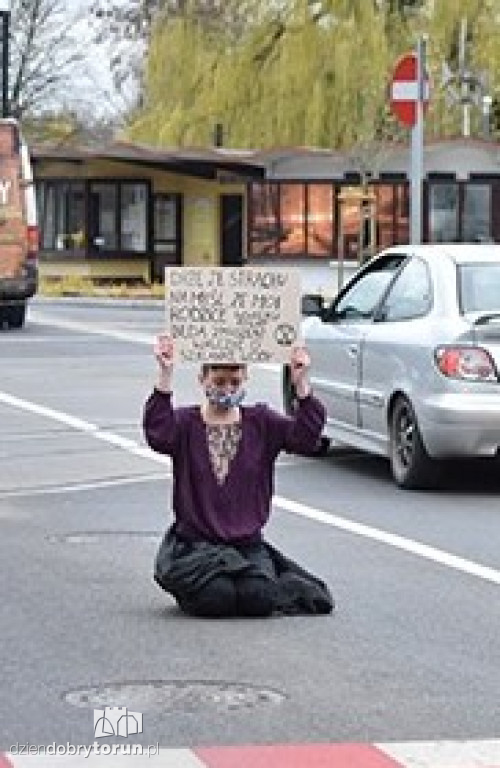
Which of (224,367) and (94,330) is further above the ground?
(224,367)

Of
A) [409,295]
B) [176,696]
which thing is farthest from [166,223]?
[176,696]

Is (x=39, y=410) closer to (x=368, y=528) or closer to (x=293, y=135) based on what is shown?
(x=368, y=528)

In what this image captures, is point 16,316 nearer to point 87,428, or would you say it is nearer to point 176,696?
point 87,428

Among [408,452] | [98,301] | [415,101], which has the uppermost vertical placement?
[415,101]

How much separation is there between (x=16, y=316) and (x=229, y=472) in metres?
23.8

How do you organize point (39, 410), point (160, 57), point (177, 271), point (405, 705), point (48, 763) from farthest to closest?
point (160, 57), point (39, 410), point (177, 271), point (405, 705), point (48, 763)

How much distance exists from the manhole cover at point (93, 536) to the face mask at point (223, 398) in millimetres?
2450

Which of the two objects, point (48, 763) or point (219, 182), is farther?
point (219, 182)

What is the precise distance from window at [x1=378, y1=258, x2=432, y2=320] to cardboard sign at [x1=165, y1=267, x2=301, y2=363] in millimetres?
4137

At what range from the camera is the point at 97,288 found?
45.2m

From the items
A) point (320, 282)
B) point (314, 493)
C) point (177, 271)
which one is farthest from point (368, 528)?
A: point (320, 282)

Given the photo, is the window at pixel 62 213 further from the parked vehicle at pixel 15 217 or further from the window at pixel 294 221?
the parked vehicle at pixel 15 217

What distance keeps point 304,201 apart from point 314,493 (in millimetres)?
34684

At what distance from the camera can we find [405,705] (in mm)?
7922
